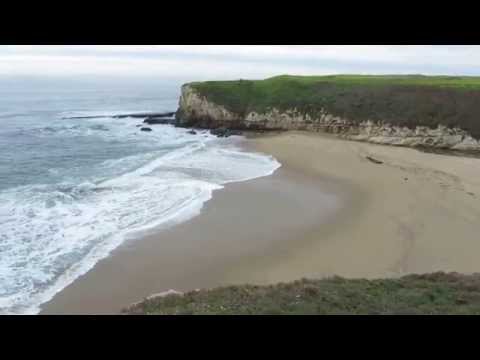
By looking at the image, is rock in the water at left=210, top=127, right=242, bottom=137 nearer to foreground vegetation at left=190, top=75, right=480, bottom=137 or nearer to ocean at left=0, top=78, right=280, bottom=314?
ocean at left=0, top=78, right=280, bottom=314

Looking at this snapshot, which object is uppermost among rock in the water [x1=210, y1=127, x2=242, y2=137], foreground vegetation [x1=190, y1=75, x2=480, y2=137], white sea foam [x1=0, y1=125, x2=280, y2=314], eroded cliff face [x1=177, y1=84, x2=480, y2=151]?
foreground vegetation [x1=190, y1=75, x2=480, y2=137]

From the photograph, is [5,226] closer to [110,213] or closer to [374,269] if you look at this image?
[110,213]

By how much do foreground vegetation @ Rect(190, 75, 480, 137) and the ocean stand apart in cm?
711

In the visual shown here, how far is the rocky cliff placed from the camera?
36156 mm

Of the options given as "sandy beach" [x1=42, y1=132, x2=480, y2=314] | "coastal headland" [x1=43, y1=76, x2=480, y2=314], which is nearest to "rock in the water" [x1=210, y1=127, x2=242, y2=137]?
"coastal headland" [x1=43, y1=76, x2=480, y2=314]

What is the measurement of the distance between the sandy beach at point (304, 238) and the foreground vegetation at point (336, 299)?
2843 millimetres

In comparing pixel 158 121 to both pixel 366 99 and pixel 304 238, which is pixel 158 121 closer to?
pixel 366 99

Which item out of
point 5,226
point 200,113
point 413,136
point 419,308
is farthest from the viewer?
point 200,113

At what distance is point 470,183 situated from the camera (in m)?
23.8

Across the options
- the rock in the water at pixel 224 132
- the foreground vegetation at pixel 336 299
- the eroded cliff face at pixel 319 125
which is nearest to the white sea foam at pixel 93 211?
the foreground vegetation at pixel 336 299

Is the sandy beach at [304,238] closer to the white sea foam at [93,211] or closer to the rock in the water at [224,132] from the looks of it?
the white sea foam at [93,211]
